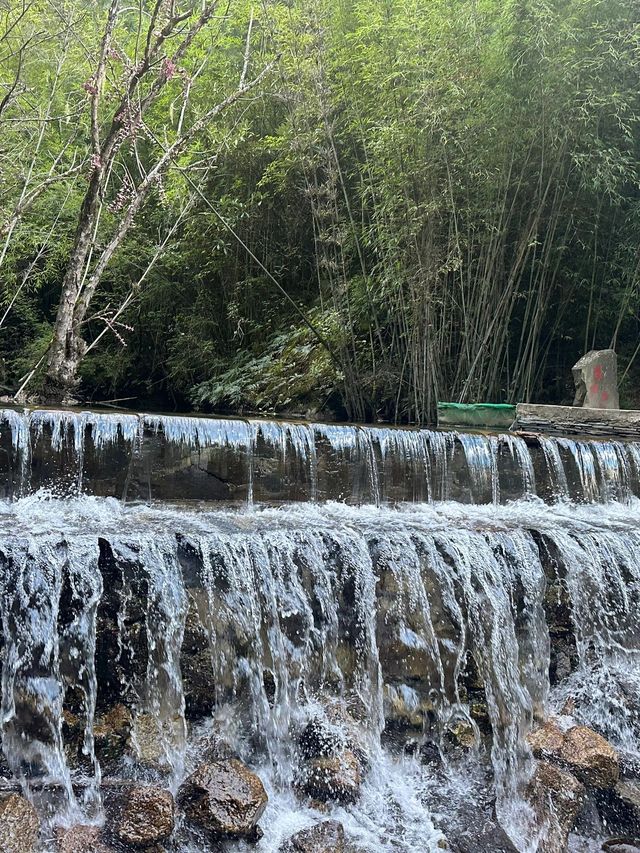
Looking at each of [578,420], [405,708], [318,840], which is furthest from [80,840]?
[578,420]

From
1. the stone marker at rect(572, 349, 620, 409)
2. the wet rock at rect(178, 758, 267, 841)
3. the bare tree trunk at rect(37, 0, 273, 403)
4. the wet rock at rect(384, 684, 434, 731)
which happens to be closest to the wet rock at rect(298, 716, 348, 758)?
the wet rock at rect(384, 684, 434, 731)

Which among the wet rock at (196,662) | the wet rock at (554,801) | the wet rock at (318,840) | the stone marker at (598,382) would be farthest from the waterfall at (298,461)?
the wet rock at (318,840)

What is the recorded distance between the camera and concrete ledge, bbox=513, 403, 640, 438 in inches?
267

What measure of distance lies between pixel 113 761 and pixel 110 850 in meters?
0.51

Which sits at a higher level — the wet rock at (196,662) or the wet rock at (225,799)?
the wet rock at (196,662)

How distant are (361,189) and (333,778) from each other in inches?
250

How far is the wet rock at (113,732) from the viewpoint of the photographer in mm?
3201

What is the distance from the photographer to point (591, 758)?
135 inches

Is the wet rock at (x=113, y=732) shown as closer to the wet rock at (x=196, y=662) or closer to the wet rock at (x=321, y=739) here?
the wet rock at (x=196, y=662)

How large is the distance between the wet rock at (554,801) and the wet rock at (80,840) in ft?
6.20

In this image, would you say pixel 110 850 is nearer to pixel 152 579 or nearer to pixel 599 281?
pixel 152 579

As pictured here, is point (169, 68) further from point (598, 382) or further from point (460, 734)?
point (460, 734)

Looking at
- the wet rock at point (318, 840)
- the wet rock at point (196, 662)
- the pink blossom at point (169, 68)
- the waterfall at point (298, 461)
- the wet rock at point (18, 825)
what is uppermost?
the pink blossom at point (169, 68)

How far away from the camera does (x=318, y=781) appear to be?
3.27 m
